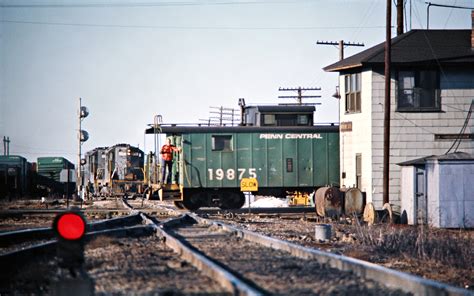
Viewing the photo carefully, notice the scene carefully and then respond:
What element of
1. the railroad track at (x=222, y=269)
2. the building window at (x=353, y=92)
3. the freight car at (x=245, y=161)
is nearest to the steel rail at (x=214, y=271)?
the railroad track at (x=222, y=269)

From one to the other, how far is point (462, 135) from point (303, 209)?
8.38 metres

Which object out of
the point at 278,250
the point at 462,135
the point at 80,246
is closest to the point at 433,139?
the point at 462,135

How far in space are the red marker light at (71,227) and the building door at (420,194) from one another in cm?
1936

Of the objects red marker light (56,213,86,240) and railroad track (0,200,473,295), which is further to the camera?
railroad track (0,200,473,295)

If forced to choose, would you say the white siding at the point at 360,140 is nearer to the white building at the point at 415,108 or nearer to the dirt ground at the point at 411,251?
the white building at the point at 415,108

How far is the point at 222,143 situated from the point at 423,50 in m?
9.02

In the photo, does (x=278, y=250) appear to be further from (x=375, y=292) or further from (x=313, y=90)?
(x=313, y=90)

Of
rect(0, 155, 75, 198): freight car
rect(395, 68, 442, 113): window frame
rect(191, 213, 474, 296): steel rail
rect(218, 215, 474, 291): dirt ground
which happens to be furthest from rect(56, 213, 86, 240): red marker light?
rect(0, 155, 75, 198): freight car

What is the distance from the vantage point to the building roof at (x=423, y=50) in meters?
28.9

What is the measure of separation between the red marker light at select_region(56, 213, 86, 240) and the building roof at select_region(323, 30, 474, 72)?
76.6ft

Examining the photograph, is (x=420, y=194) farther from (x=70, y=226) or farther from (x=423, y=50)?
(x=70, y=226)

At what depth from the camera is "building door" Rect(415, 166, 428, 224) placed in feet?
81.5

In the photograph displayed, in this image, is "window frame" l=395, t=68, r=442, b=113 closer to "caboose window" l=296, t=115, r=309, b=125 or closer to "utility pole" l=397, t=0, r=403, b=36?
"utility pole" l=397, t=0, r=403, b=36

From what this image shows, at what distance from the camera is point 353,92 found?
3069cm
